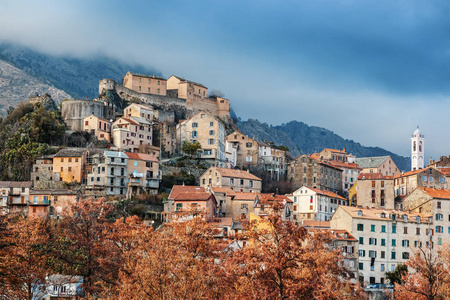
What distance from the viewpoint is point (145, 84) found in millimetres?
134875

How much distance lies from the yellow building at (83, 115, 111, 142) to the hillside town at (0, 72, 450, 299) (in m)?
0.18

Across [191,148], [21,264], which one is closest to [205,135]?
[191,148]

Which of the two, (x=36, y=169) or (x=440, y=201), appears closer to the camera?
(x=440, y=201)

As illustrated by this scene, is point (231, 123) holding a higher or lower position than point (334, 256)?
higher

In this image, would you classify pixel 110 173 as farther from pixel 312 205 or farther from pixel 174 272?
pixel 174 272

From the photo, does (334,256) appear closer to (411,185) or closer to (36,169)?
(411,185)

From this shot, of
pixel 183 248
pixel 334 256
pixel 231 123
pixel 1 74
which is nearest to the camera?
pixel 183 248

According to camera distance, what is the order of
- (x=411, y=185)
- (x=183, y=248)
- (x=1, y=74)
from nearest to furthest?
(x=183, y=248)
(x=411, y=185)
(x=1, y=74)

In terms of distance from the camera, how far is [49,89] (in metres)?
180

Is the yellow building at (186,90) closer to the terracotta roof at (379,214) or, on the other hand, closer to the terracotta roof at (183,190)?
the terracotta roof at (183,190)

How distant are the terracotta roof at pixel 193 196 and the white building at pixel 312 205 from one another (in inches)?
614

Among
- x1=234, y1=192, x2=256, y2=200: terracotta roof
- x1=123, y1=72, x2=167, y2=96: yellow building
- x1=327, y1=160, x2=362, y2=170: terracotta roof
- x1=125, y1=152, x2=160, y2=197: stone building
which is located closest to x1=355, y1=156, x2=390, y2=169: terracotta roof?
x1=327, y1=160, x2=362, y2=170: terracotta roof

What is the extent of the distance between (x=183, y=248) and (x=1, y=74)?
140 m

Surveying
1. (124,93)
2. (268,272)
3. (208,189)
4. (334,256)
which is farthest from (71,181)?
(268,272)
